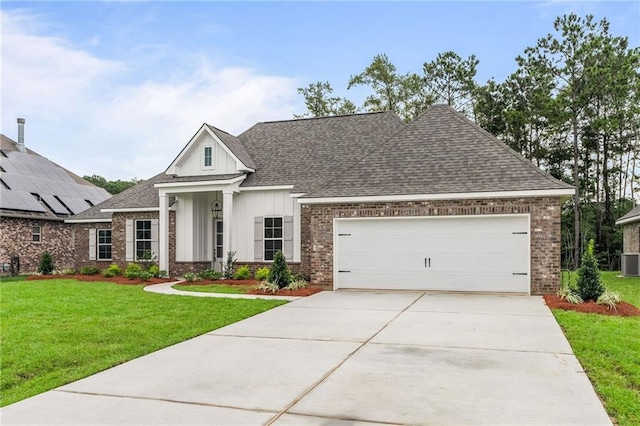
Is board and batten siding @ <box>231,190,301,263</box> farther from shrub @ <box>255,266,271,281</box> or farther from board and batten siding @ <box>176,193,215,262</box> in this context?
board and batten siding @ <box>176,193,215,262</box>

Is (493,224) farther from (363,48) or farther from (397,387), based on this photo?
(363,48)

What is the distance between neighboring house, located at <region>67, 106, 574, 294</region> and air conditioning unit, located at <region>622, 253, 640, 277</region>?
467 inches

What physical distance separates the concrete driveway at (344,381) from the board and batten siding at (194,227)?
10.4 metres

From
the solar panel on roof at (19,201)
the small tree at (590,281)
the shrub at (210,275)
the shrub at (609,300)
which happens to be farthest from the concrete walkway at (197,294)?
the solar panel on roof at (19,201)

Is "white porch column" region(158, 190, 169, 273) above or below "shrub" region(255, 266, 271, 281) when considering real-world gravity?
above

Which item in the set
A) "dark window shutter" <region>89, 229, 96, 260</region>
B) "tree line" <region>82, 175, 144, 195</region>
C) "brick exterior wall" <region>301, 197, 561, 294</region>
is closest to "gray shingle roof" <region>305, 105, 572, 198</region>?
"brick exterior wall" <region>301, 197, 561, 294</region>

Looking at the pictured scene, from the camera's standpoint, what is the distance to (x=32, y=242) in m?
23.0

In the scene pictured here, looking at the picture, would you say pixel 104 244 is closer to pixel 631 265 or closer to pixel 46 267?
pixel 46 267

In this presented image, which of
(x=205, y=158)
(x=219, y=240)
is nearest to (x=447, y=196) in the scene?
(x=205, y=158)

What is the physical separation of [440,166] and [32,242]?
1924 centimetres

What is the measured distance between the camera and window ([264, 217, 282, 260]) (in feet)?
56.9

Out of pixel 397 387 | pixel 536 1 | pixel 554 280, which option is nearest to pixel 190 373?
pixel 397 387

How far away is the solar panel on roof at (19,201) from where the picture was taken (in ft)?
71.6

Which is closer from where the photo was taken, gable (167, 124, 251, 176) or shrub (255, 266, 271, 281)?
shrub (255, 266, 271, 281)
